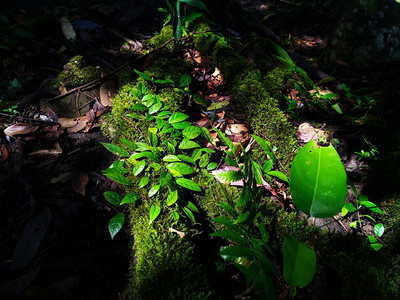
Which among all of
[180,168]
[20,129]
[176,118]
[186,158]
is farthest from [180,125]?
[20,129]

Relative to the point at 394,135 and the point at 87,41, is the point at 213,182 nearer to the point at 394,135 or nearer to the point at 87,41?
the point at 394,135

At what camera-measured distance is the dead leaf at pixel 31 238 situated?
4.70 ft

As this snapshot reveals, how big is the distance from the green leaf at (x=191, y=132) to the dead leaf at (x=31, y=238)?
116cm

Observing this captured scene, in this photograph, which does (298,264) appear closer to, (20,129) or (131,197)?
(131,197)

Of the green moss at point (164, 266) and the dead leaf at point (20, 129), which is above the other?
the dead leaf at point (20, 129)

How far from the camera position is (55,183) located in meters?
1.76

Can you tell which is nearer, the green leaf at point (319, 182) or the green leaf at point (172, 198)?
the green leaf at point (319, 182)

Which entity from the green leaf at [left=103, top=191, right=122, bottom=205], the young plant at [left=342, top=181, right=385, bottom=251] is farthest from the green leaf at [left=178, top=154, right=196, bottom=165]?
the young plant at [left=342, top=181, right=385, bottom=251]

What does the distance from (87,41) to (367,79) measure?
433 cm

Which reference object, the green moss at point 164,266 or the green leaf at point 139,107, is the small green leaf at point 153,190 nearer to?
the green moss at point 164,266

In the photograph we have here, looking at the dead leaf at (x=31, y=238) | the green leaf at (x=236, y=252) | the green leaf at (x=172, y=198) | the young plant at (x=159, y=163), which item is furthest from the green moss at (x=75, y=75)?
the green leaf at (x=236, y=252)

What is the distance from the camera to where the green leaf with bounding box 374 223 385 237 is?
1.81m

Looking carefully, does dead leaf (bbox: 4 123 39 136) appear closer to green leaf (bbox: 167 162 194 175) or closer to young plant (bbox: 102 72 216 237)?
young plant (bbox: 102 72 216 237)

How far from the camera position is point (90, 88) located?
2.50 metres
